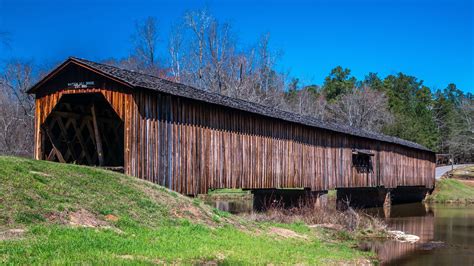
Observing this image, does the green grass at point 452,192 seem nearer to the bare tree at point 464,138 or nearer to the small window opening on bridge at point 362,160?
the small window opening on bridge at point 362,160

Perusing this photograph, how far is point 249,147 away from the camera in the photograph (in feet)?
64.9

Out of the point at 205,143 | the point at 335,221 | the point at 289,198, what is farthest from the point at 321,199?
the point at 205,143

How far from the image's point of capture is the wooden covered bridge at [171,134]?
15375mm

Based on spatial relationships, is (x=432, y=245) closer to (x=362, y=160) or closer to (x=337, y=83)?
(x=362, y=160)

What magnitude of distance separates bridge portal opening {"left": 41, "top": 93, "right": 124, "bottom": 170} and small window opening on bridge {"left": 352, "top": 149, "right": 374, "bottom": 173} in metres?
13.8

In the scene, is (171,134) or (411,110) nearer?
(171,134)

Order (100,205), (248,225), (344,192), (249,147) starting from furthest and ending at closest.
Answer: (344,192) → (249,147) → (248,225) → (100,205)

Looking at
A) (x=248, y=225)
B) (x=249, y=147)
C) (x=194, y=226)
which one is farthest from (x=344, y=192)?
(x=194, y=226)

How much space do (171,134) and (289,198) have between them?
12738mm

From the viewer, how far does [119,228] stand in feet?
32.9

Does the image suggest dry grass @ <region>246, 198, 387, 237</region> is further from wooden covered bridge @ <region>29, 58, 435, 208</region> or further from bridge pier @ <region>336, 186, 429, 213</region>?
bridge pier @ <region>336, 186, 429, 213</region>

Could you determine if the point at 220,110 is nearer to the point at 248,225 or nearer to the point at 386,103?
the point at 248,225

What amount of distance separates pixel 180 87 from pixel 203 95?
87 cm

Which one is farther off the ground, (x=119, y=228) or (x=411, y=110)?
(x=411, y=110)
